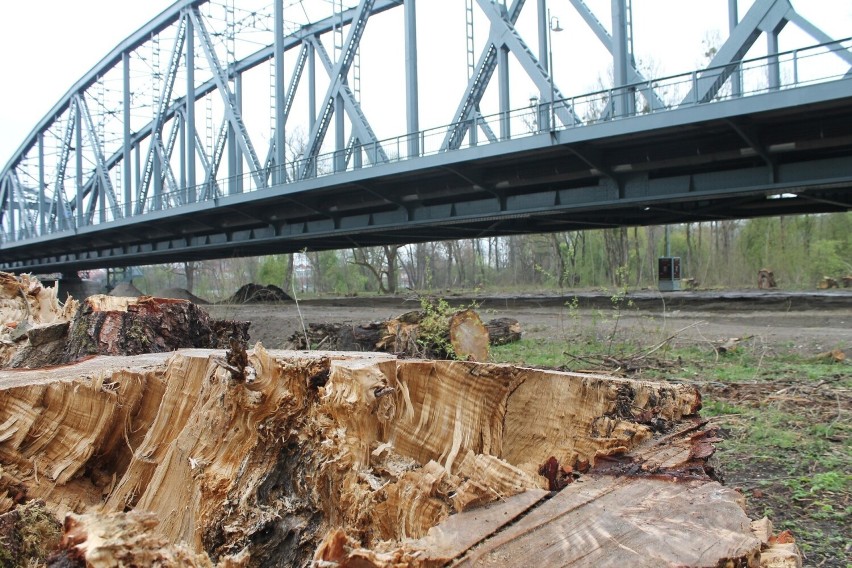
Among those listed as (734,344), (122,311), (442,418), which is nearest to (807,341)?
(734,344)

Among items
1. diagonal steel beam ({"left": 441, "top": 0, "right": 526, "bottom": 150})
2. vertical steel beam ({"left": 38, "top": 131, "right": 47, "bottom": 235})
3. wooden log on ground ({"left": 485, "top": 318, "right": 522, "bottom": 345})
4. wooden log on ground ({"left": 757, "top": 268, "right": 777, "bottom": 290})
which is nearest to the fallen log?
wooden log on ground ({"left": 485, "top": 318, "right": 522, "bottom": 345})

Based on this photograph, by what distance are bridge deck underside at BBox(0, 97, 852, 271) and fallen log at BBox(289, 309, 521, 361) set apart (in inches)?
224

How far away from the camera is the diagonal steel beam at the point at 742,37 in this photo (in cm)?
1060

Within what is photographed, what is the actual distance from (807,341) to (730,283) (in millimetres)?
21983

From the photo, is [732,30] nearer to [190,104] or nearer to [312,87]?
[312,87]

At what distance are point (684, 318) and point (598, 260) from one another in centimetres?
2466

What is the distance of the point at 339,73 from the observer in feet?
67.9

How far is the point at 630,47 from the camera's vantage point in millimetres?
14531

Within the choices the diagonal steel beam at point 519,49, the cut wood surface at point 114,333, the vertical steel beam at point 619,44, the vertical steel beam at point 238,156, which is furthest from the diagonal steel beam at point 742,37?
the vertical steel beam at point 238,156

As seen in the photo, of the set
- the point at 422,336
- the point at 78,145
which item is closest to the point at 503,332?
the point at 422,336

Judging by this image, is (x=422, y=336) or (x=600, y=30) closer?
(x=422, y=336)

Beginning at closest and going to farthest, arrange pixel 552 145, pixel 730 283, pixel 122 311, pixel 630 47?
1. pixel 122 311
2. pixel 552 145
3. pixel 630 47
4. pixel 730 283

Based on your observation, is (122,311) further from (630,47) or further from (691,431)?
(630,47)

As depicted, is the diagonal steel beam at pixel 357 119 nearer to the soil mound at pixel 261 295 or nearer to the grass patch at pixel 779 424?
the soil mound at pixel 261 295
